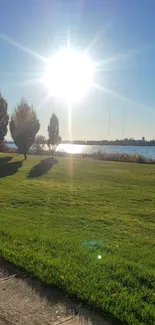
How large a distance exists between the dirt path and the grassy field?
19cm

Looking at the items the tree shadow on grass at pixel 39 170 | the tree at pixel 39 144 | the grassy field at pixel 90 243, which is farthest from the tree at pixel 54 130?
the grassy field at pixel 90 243

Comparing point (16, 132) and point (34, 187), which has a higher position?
point (16, 132)

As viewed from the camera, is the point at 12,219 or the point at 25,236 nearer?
the point at 25,236

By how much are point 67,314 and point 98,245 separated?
2637 mm

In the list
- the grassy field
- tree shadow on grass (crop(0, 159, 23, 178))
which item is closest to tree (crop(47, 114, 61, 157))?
tree shadow on grass (crop(0, 159, 23, 178))

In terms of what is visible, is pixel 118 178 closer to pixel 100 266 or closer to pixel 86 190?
pixel 86 190

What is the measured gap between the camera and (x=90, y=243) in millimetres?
5910

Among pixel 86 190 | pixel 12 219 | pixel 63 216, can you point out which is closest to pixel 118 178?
pixel 86 190

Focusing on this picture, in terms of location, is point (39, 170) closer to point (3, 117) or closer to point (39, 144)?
point (3, 117)

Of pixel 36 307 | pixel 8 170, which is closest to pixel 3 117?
pixel 8 170

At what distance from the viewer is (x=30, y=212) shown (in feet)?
28.3

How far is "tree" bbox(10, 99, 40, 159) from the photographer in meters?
28.9

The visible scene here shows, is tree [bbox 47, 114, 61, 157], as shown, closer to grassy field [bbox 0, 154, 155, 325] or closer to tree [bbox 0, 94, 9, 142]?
tree [bbox 0, 94, 9, 142]

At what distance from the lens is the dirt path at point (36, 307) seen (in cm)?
312
